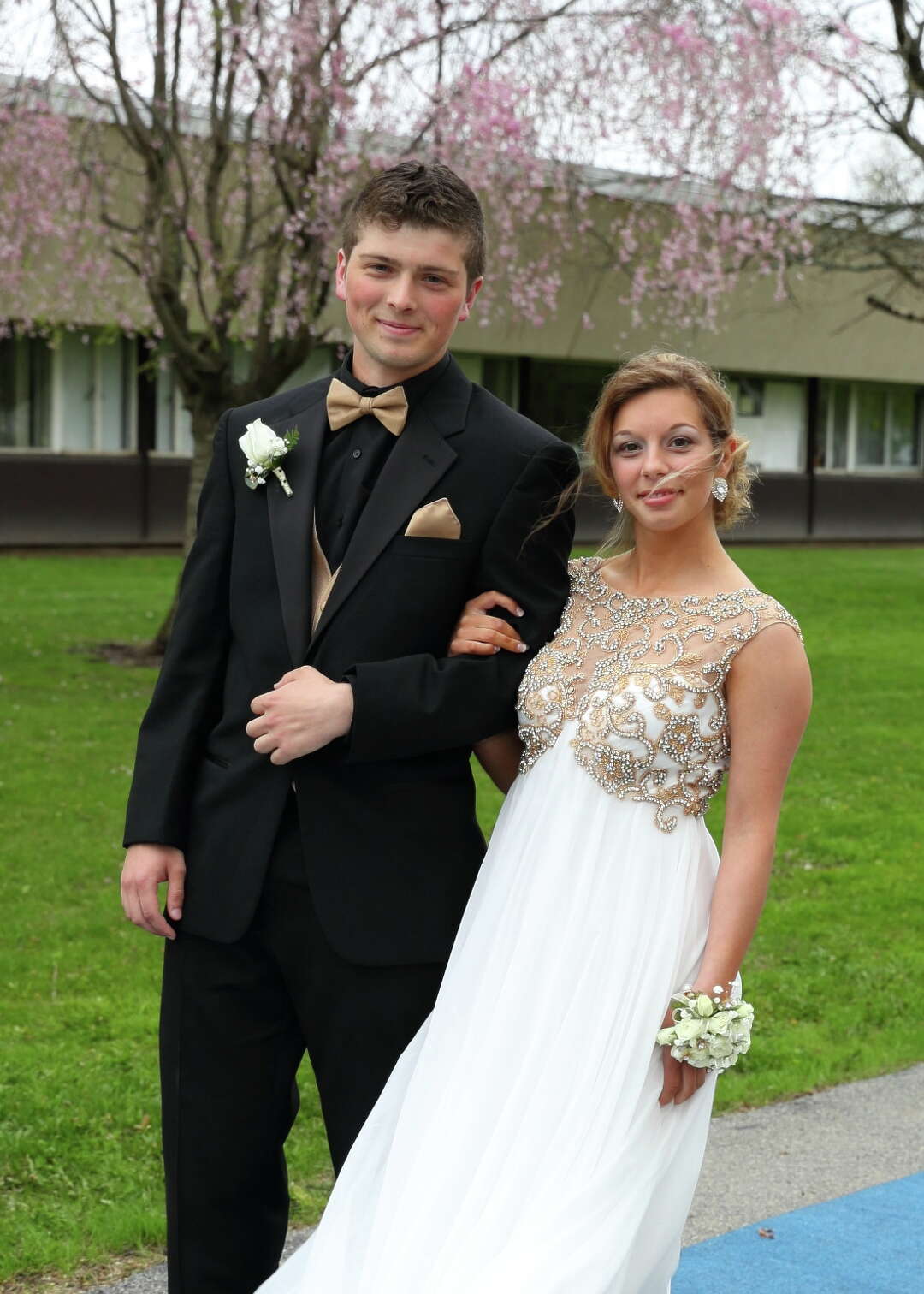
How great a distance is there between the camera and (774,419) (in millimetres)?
30969

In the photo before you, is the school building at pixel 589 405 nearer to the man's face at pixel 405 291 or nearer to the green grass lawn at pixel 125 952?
the green grass lawn at pixel 125 952

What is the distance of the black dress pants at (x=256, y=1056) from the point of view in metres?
2.87

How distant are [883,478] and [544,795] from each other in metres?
30.8

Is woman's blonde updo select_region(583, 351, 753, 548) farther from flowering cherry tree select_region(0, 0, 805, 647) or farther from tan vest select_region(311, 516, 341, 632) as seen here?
flowering cherry tree select_region(0, 0, 805, 647)

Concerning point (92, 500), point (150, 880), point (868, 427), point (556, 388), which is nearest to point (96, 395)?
point (92, 500)

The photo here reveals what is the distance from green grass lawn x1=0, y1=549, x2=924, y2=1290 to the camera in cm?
422

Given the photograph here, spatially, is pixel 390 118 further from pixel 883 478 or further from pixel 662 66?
pixel 883 478

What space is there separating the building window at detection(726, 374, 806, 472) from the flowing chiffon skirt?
2810 cm

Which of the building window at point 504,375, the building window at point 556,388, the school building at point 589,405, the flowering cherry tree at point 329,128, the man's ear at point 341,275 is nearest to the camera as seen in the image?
the man's ear at point 341,275

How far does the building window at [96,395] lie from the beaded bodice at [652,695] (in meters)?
21.2

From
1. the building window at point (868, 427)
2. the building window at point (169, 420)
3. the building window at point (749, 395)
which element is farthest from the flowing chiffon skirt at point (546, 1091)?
the building window at point (868, 427)

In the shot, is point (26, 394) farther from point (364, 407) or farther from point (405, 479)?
point (405, 479)

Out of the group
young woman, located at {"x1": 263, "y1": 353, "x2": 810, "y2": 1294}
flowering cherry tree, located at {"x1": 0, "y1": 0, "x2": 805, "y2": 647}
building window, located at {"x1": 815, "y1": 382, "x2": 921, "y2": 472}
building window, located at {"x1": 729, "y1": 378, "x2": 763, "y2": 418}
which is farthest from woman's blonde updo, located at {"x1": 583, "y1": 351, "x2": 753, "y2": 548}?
building window, located at {"x1": 815, "y1": 382, "x2": 921, "y2": 472}

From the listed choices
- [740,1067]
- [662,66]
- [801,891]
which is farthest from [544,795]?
[662,66]
